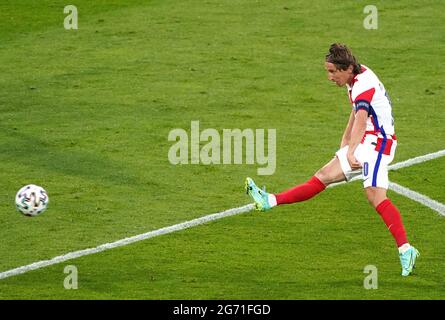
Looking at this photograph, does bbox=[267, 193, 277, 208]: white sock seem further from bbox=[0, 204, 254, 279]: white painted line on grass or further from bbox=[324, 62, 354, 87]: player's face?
bbox=[324, 62, 354, 87]: player's face

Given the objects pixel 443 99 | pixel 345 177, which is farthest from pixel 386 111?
pixel 443 99

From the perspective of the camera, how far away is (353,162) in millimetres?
10859

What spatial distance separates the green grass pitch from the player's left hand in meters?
0.81

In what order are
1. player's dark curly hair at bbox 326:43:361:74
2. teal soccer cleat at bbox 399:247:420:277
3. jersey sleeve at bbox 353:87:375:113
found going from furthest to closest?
player's dark curly hair at bbox 326:43:361:74
jersey sleeve at bbox 353:87:375:113
teal soccer cleat at bbox 399:247:420:277

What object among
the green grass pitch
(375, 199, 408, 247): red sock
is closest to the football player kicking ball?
(375, 199, 408, 247): red sock

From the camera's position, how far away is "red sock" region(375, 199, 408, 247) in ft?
35.0

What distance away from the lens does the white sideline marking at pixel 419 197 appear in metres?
12.4

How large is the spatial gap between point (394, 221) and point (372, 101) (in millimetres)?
1056

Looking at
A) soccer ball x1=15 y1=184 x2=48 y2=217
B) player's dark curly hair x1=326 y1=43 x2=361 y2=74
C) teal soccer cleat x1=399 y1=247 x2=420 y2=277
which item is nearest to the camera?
teal soccer cleat x1=399 y1=247 x2=420 y2=277

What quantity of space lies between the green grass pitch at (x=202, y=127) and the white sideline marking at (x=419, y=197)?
0.09m

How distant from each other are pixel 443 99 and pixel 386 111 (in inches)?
207

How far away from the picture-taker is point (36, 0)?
19828mm

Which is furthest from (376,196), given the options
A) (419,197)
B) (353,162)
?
(419,197)
